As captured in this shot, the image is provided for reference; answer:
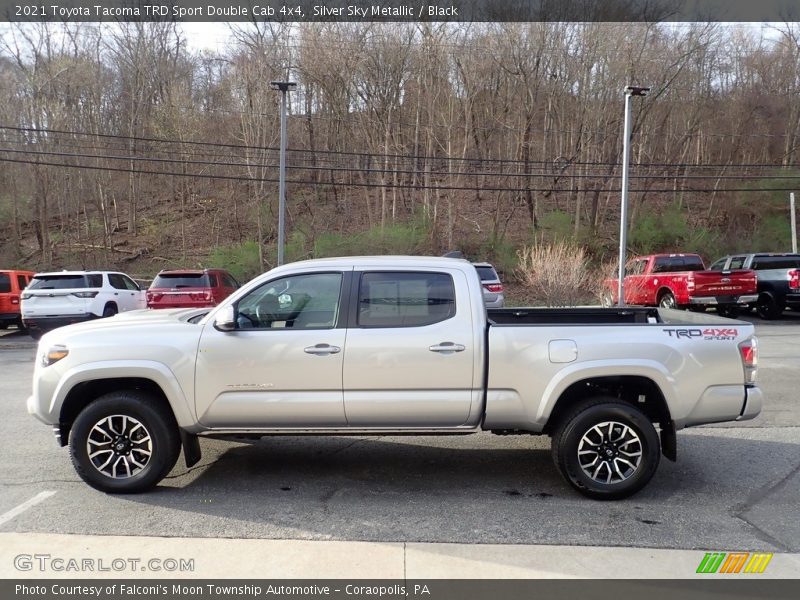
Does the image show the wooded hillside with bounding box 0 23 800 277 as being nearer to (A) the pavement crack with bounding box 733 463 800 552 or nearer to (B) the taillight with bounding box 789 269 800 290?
(B) the taillight with bounding box 789 269 800 290

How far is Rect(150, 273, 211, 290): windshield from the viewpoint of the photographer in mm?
16000

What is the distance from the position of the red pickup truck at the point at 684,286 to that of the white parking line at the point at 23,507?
16750mm

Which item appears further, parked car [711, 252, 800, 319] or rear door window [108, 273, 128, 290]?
parked car [711, 252, 800, 319]

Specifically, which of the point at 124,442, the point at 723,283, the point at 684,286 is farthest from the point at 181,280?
the point at 723,283

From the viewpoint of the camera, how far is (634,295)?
66.2 feet

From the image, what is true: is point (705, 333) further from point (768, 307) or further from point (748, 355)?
point (768, 307)

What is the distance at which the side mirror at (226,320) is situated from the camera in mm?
4836

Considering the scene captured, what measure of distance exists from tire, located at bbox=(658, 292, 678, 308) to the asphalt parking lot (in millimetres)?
11946

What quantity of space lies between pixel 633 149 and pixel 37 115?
33792mm

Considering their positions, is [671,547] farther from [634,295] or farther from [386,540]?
[634,295]

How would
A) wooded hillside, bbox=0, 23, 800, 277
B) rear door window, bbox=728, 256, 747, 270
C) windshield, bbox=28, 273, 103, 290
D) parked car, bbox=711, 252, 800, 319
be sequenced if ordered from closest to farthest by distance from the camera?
1. windshield, bbox=28, 273, 103, 290
2. parked car, bbox=711, 252, 800, 319
3. rear door window, bbox=728, 256, 747, 270
4. wooded hillside, bbox=0, 23, 800, 277

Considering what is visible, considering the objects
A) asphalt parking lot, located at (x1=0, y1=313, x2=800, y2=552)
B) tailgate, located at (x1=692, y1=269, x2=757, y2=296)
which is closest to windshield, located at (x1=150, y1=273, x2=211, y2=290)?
asphalt parking lot, located at (x1=0, y1=313, x2=800, y2=552)

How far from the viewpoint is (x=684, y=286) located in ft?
57.8

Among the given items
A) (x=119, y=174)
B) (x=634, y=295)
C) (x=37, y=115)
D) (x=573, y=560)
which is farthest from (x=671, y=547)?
(x=119, y=174)
